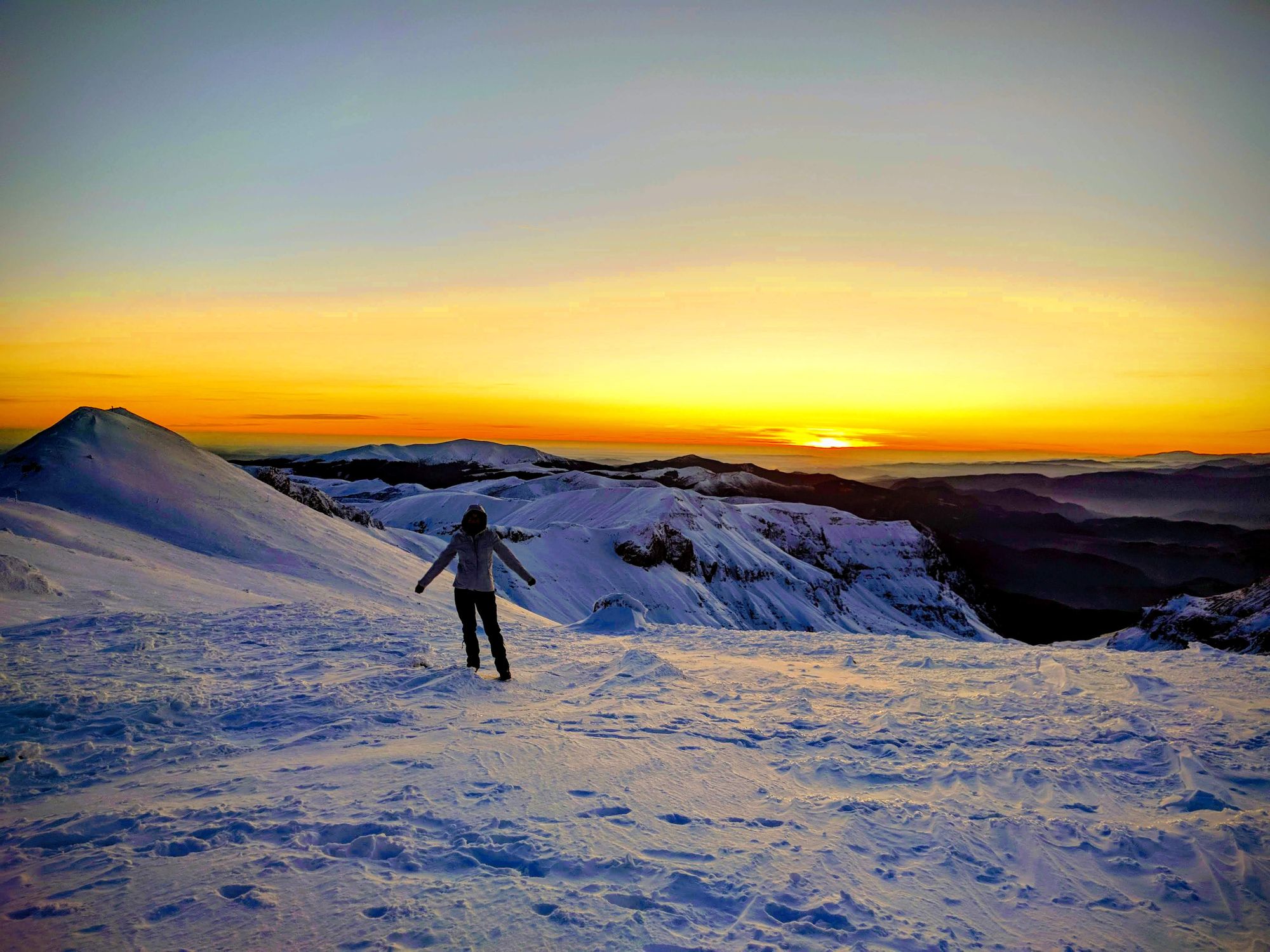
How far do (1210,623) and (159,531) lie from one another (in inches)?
1785

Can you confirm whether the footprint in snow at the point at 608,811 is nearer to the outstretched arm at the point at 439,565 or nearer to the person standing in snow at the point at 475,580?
the person standing in snow at the point at 475,580

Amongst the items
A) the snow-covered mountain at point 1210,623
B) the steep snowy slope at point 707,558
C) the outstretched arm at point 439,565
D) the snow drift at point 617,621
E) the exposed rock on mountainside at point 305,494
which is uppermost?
the outstretched arm at point 439,565

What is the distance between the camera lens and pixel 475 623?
8.91 m

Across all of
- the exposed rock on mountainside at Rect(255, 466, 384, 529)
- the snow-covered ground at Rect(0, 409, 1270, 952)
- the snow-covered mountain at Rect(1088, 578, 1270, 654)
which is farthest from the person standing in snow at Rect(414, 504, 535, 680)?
the snow-covered mountain at Rect(1088, 578, 1270, 654)

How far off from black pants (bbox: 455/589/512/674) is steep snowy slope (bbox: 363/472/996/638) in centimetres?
4090

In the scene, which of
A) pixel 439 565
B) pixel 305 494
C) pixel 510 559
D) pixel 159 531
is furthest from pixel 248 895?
pixel 305 494

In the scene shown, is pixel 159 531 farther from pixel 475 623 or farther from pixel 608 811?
pixel 608 811

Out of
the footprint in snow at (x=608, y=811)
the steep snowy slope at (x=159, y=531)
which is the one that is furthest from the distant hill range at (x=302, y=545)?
the footprint in snow at (x=608, y=811)

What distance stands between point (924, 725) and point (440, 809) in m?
5.22

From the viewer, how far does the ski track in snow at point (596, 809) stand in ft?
11.3

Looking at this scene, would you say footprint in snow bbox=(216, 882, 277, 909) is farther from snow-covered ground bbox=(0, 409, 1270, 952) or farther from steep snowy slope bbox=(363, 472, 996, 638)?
steep snowy slope bbox=(363, 472, 996, 638)

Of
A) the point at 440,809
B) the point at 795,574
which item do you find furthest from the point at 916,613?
the point at 440,809

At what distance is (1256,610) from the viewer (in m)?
33.2

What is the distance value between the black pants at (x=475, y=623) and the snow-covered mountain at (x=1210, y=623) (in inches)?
1130
